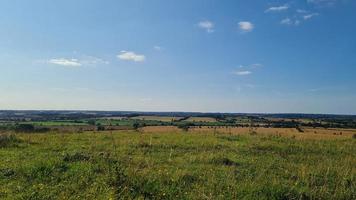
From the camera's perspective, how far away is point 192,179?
8.62 m

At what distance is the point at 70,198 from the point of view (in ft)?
21.8

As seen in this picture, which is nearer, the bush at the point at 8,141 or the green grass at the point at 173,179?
the green grass at the point at 173,179

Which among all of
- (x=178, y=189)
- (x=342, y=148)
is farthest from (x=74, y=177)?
(x=342, y=148)

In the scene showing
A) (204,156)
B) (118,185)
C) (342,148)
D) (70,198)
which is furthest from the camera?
(342,148)

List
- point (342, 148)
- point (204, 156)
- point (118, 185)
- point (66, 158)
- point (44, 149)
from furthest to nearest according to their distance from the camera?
point (342, 148) → point (44, 149) → point (204, 156) → point (66, 158) → point (118, 185)

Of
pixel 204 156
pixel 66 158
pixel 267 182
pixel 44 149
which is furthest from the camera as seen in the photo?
pixel 44 149

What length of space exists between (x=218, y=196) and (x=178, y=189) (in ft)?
3.43

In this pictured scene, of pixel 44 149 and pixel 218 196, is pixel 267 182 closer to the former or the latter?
pixel 218 196

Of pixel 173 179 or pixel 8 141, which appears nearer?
pixel 173 179

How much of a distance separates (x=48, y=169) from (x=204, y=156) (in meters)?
5.51

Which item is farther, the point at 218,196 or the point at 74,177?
the point at 74,177

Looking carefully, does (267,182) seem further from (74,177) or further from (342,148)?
(342,148)

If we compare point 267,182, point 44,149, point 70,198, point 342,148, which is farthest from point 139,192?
point 342,148

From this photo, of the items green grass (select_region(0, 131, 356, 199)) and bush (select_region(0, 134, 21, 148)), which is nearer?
green grass (select_region(0, 131, 356, 199))
